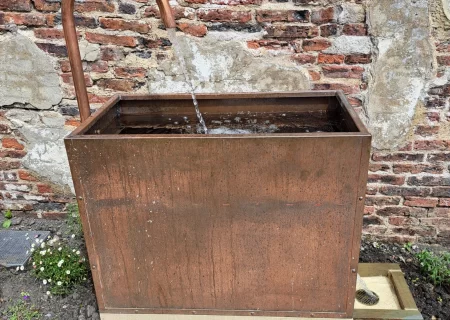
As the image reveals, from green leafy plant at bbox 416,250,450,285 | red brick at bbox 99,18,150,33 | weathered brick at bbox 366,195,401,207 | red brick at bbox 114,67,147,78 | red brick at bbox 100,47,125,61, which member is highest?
red brick at bbox 99,18,150,33

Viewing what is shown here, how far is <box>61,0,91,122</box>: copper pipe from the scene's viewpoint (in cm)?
161

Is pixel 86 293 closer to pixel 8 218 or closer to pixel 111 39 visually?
pixel 8 218

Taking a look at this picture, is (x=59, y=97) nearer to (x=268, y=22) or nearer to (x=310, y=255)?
(x=268, y=22)

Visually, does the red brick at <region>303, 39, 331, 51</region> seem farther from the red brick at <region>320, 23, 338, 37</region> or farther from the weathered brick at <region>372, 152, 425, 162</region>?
the weathered brick at <region>372, 152, 425, 162</region>

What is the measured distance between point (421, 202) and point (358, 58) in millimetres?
957

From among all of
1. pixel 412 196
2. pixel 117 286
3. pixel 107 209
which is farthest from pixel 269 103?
pixel 412 196

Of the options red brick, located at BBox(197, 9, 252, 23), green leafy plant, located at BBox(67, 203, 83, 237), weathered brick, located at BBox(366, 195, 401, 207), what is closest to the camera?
red brick, located at BBox(197, 9, 252, 23)

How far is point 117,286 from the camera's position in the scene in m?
1.67

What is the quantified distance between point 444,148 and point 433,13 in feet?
2.43

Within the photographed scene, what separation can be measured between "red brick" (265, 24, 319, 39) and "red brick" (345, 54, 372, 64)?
0.22 metres

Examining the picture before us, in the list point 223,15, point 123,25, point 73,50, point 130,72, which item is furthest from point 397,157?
point 73,50

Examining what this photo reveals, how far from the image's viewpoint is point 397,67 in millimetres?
2256

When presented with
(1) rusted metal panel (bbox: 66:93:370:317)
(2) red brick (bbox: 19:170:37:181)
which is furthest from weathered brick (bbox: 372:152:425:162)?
(2) red brick (bbox: 19:170:37:181)

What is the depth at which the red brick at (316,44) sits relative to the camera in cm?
226
